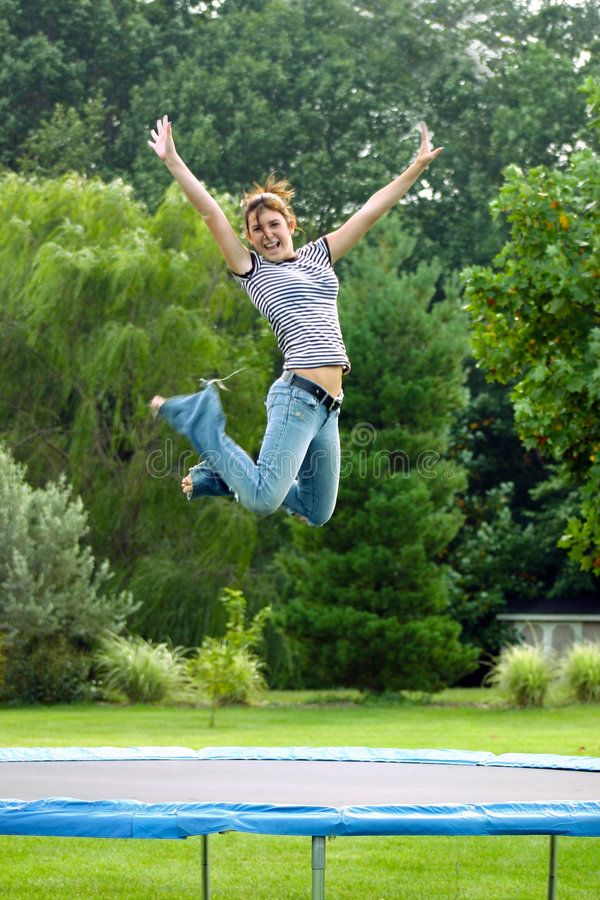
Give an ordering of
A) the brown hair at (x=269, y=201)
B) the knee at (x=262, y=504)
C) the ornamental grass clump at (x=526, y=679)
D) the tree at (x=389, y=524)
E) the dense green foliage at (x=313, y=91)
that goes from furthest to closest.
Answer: the dense green foliage at (x=313, y=91) → the ornamental grass clump at (x=526, y=679) → the tree at (x=389, y=524) → the brown hair at (x=269, y=201) → the knee at (x=262, y=504)

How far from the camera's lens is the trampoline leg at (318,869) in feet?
10.9

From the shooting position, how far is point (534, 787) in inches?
179

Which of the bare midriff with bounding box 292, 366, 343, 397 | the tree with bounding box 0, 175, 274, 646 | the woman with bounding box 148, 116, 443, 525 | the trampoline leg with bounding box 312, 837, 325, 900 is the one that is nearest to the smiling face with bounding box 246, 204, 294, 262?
the woman with bounding box 148, 116, 443, 525

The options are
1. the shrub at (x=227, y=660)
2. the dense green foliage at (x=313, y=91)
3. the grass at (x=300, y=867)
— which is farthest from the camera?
the dense green foliage at (x=313, y=91)

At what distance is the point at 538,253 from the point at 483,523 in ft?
31.0

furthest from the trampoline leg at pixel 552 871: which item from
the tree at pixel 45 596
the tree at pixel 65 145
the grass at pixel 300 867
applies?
the tree at pixel 65 145

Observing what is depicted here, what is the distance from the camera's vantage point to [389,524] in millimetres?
13750

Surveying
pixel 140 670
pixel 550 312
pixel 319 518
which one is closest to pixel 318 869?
pixel 319 518

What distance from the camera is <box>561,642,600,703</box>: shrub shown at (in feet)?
46.5

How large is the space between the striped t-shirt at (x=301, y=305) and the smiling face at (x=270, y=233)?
28mm

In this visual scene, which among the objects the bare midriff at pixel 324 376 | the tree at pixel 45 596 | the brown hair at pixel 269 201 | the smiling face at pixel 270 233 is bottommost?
the tree at pixel 45 596

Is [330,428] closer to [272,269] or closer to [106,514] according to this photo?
[272,269]

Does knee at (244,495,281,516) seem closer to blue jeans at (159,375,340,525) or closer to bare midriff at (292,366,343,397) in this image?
blue jeans at (159,375,340,525)

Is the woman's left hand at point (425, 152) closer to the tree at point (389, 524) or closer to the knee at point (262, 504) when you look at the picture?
the knee at point (262, 504)
